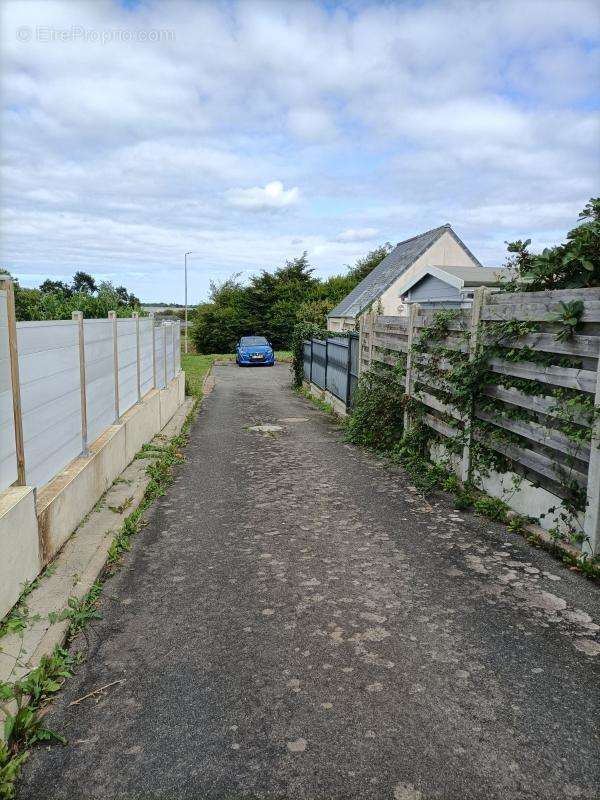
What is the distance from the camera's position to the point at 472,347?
6016 mm

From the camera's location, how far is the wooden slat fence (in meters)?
4.24

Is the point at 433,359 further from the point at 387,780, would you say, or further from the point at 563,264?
the point at 387,780

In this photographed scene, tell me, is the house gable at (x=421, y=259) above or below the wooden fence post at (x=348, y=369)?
above

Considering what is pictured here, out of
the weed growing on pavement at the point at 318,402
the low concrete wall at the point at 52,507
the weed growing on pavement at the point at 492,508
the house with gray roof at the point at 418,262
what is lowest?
the weed growing on pavement at the point at 318,402

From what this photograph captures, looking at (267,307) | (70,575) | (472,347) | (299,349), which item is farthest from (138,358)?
(267,307)

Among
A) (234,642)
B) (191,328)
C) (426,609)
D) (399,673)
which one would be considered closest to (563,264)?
(426,609)

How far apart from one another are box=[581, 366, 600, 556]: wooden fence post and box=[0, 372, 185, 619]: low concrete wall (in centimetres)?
383

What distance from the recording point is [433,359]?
7.11 metres

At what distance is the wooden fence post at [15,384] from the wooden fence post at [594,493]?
392 cm

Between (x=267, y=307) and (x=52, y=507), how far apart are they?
153 ft

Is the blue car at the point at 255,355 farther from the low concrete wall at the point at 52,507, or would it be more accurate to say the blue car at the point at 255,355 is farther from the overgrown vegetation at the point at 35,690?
the overgrown vegetation at the point at 35,690

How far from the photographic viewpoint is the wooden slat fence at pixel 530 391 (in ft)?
13.9

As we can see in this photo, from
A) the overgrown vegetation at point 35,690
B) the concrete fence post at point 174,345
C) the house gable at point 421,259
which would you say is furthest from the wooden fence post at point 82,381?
the house gable at point 421,259

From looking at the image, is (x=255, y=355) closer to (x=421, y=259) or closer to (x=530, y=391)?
(x=421, y=259)
